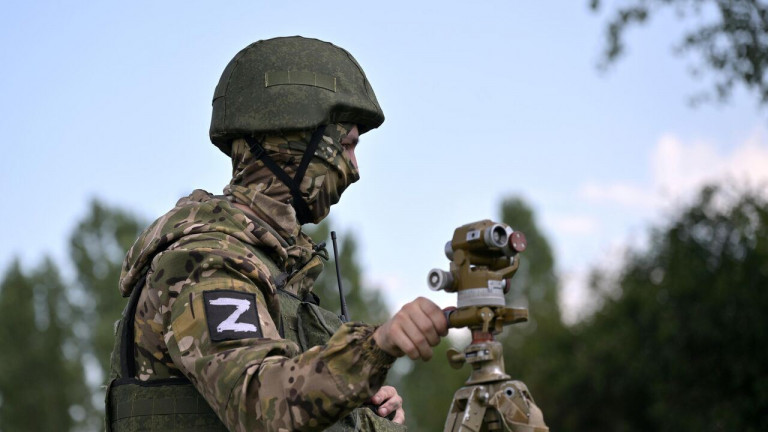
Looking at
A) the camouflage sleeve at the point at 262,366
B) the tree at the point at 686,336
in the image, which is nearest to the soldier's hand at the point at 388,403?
the camouflage sleeve at the point at 262,366

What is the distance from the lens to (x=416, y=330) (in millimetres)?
3660

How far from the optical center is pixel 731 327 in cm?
3170

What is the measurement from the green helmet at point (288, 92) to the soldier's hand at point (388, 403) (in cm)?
136

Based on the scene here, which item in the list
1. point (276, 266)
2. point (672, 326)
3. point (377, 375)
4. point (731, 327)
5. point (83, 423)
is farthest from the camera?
point (83, 423)

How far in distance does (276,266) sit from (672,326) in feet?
102

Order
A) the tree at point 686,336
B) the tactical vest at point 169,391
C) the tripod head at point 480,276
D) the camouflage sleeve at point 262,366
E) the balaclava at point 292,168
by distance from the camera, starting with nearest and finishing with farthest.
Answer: the tripod head at point 480,276, the camouflage sleeve at point 262,366, the tactical vest at point 169,391, the balaclava at point 292,168, the tree at point 686,336

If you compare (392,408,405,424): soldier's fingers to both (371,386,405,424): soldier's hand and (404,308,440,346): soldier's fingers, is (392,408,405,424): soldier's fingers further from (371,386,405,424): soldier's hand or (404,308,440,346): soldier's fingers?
(404,308,440,346): soldier's fingers

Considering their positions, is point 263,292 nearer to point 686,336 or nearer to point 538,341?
point 686,336

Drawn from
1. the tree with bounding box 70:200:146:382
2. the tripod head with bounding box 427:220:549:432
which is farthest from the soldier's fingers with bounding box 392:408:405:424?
the tree with bounding box 70:200:146:382

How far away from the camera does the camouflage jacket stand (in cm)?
376

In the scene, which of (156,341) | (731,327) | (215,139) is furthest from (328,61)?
(731,327)

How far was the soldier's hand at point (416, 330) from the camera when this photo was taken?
365 centimetres

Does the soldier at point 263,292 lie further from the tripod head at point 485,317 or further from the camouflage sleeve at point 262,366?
the tripod head at point 485,317

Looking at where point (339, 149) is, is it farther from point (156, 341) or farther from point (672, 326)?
point (672, 326)
